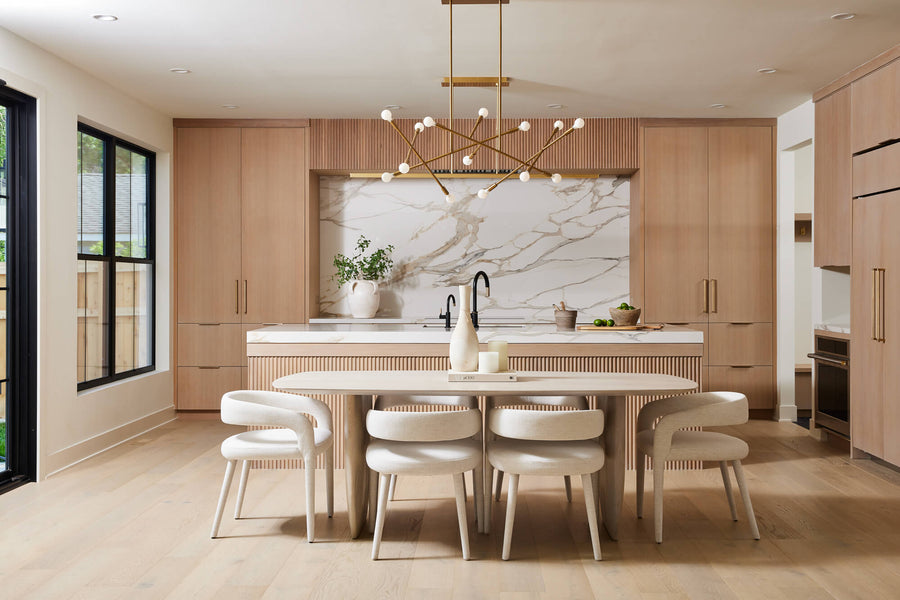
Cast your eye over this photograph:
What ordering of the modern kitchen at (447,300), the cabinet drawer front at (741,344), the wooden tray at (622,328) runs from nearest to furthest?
the modern kitchen at (447,300), the wooden tray at (622,328), the cabinet drawer front at (741,344)

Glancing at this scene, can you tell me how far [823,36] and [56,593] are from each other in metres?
4.51

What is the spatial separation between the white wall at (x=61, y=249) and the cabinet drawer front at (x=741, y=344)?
180 inches

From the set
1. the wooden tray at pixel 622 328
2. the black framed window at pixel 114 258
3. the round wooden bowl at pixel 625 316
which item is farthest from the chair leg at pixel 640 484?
the black framed window at pixel 114 258

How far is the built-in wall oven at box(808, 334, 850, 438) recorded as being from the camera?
16.6 feet

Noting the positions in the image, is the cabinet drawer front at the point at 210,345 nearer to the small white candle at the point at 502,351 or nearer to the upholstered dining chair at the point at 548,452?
the small white candle at the point at 502,351

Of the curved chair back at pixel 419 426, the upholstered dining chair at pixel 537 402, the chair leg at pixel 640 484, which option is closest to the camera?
the curved chair back at pixel 419 426

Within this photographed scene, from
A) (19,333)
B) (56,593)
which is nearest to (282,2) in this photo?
(19,333)

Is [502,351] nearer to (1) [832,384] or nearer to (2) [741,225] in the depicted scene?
(1) [832,384]

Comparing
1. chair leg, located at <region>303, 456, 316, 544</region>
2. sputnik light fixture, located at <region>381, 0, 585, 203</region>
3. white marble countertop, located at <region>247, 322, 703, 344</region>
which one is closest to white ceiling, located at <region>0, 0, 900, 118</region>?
sputnik light fixture, located at <region>381, 0, 585, 203</region>

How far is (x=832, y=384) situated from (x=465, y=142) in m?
3.30

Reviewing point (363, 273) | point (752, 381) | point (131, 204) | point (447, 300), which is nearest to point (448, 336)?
point (447, 300)

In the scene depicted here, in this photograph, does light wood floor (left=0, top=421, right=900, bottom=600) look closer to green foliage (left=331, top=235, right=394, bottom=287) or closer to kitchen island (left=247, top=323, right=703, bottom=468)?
kitchen island (left=247, top=323, right=703, bottom=468)

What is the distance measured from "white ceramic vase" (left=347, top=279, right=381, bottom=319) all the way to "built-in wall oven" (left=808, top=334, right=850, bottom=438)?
3.39m

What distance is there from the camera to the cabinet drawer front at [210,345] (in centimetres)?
637
